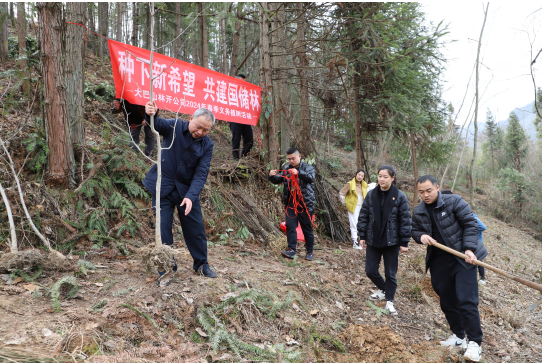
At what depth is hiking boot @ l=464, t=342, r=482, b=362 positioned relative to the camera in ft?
11.5

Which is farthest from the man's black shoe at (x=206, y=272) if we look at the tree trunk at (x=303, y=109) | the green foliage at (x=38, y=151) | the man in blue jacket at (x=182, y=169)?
the tree trunk at (x=303, y=109)

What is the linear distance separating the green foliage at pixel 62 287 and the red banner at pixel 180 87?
8.70ft

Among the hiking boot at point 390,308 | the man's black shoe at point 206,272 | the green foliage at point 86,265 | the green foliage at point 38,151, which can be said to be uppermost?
the green foliage at point 38,151

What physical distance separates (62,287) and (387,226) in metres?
3.90

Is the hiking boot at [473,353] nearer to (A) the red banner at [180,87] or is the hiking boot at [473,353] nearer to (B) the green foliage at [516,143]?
(A) the red banner at [180,87]

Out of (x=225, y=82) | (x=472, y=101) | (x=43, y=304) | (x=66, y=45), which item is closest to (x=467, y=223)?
(x=43, y=304)

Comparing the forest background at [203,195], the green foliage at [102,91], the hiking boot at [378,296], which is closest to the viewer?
the forest background at [203,195]

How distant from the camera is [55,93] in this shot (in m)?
4.52

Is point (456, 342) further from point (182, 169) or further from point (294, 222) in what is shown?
point (182, 169)

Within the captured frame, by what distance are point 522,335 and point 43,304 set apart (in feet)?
21.6

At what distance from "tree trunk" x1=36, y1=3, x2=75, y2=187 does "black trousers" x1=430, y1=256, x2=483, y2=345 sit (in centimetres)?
520

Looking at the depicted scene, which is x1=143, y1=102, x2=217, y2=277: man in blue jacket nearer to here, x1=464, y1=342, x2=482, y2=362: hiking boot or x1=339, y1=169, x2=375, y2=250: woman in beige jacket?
x1=464, y1=342, x2=482, y2=362: hiking boot

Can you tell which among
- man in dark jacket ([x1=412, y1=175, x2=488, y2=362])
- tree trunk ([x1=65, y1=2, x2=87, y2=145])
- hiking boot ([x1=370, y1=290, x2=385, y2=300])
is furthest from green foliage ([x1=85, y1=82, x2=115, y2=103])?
man in dark jacket ([x1=412, y1=175, x2=488, y2=362])

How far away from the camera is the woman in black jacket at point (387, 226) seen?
4410 millimetres
